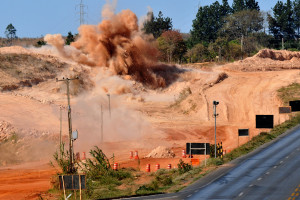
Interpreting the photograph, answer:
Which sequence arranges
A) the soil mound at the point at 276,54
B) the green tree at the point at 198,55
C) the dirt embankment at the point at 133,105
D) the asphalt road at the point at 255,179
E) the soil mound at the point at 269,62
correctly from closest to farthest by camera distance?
the asphalt road at the point at 255,179 < the dirt embankment at the point at 133,105 < the soil mound at the point at 269,62 < the soil mound at the point at 276,54 < the green tree at the point at 198,55

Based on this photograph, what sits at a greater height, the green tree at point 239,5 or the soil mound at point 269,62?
the green tree at point 239,5

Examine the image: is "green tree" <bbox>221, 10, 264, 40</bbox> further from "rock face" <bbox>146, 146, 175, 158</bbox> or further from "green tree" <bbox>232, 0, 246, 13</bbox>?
"rock face" <bbox>146, 146, 175, 158</bbox>

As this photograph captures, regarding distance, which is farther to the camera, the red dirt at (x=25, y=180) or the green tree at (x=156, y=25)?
the green tree at (x=156, y=25)

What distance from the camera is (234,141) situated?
2549 inches

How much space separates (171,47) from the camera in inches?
5251

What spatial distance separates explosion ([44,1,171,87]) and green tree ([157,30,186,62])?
33.2 m


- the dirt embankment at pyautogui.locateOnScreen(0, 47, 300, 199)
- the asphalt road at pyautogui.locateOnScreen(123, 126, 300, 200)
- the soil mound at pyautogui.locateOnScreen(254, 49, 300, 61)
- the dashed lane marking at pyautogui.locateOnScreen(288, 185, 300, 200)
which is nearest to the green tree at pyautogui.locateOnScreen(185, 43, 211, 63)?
the soil mound at pyautogui.locateOnScreen(254, 49, 300, 61)

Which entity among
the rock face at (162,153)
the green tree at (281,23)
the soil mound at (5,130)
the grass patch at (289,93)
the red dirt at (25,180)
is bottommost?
the red dirt at (25,180)

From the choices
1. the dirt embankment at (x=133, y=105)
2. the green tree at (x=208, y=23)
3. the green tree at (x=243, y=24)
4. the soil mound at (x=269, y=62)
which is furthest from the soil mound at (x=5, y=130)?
the green tree at (x=208, y=23)

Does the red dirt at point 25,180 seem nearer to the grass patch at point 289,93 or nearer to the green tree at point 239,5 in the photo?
the grass patch at point 289,93

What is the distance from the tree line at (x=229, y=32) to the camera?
5389 inches

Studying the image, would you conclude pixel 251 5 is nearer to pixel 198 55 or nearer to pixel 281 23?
pixel 281 23

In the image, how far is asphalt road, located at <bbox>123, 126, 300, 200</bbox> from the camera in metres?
35.2

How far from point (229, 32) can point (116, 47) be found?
7400cm
